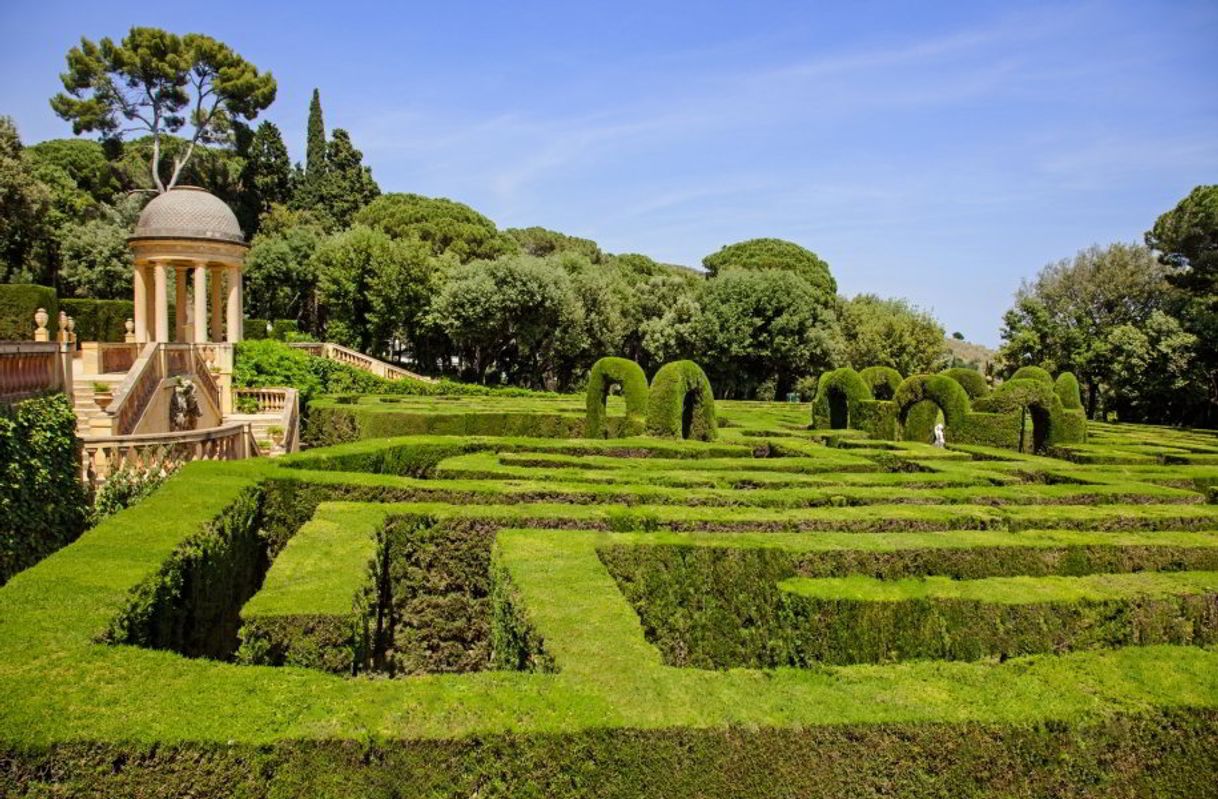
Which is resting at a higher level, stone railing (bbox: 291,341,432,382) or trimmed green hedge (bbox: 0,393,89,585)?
stone railing (bbox: 291,341,432,382)

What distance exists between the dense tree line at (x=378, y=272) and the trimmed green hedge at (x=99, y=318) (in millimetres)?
5715

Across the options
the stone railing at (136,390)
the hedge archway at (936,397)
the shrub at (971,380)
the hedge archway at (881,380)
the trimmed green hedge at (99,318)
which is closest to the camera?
the stone railing at (136,390)

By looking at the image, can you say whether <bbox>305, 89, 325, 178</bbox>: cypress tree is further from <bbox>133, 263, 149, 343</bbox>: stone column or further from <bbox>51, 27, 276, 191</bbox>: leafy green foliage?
<bbox>133, 263, 149, 343</bbox>: stone column

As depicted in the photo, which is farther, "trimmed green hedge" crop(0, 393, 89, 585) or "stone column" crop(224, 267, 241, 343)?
"stone column" crop(224, 267, 241, 343)

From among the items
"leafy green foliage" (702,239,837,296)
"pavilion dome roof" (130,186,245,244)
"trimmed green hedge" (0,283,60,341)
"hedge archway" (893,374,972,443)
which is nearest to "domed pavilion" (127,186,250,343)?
"pavilion dome roof" (130,186,245,244)

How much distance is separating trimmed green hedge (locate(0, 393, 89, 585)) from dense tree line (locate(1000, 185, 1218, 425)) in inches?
2064

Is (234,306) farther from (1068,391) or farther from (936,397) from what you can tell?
(1068,391)

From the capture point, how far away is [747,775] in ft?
17.7

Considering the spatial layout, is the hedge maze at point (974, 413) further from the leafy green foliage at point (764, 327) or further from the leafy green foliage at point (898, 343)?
the leafy green foliage at point (898, 343)

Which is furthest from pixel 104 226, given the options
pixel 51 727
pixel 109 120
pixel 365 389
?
pixel 51 727

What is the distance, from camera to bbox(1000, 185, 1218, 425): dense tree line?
151 ft

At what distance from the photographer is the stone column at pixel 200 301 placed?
3031 centimetres

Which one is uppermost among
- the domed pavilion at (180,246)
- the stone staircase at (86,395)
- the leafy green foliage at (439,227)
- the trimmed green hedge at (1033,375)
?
the leafy green foliage at (439,227)

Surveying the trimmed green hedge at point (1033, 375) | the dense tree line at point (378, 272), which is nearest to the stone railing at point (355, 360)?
the dense tree line at point (378, 272)
